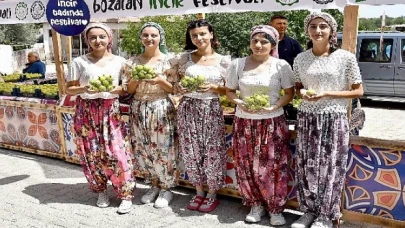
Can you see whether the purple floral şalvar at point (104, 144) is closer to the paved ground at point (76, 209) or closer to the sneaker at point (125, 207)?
the sneaker at point (125, 207)

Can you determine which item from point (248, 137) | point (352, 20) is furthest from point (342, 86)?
point (248, 137)

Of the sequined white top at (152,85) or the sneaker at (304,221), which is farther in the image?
the sequined white top at (152,85)

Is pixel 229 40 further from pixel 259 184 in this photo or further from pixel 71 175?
pixel 259 184

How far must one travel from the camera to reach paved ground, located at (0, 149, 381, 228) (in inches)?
161

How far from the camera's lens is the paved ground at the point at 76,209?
13.4ft

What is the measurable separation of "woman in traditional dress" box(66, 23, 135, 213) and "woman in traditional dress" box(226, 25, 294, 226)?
3.72 ft

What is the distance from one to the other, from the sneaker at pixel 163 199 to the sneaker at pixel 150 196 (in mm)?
113

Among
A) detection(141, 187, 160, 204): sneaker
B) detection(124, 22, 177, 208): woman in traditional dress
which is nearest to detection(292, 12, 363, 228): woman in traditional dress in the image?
detection(124, 22, 177, 208): woman in traditional dress

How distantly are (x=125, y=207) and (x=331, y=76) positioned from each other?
2.32 m

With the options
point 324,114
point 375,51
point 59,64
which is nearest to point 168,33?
point 375,51

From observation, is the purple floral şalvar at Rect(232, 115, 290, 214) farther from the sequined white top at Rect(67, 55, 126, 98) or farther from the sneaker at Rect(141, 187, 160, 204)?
the sequined white top at Rect(67, 55, 126, 98)

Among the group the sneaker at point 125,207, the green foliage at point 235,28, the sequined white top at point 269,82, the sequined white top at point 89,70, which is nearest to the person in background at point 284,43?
the sequined white top at point 269,82

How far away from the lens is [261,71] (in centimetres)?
370

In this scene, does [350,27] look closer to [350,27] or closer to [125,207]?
[350,27]
